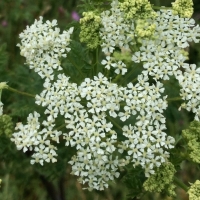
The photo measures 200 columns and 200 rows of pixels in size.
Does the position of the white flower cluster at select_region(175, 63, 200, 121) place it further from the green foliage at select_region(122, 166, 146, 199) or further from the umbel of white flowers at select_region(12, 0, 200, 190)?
the green foliage at select_region(122, 166, 146, 199)

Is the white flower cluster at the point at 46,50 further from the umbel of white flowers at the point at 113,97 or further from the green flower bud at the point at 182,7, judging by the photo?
the green flower bud at the point at 182,7

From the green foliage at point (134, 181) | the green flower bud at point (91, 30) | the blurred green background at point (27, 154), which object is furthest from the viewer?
the blurred green background at point (27, 154)

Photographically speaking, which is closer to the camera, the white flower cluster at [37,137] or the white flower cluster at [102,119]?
the white flower cluster at [102,119]

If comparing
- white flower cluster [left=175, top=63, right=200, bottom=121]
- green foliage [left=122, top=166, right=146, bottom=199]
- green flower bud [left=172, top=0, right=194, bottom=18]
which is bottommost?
green foliage [left=122, top=166, right=146, bottom=199]

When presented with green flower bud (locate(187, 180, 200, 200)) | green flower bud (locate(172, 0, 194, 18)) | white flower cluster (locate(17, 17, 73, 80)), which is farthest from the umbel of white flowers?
green flower bud (locate(187, 180, 200, 200))

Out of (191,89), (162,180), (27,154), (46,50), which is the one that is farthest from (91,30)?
(27,154)

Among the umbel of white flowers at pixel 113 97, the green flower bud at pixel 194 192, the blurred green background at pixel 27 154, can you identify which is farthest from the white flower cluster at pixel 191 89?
the blurred green background at pixel 27 154

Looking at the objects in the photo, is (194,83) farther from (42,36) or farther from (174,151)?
(42,36)
